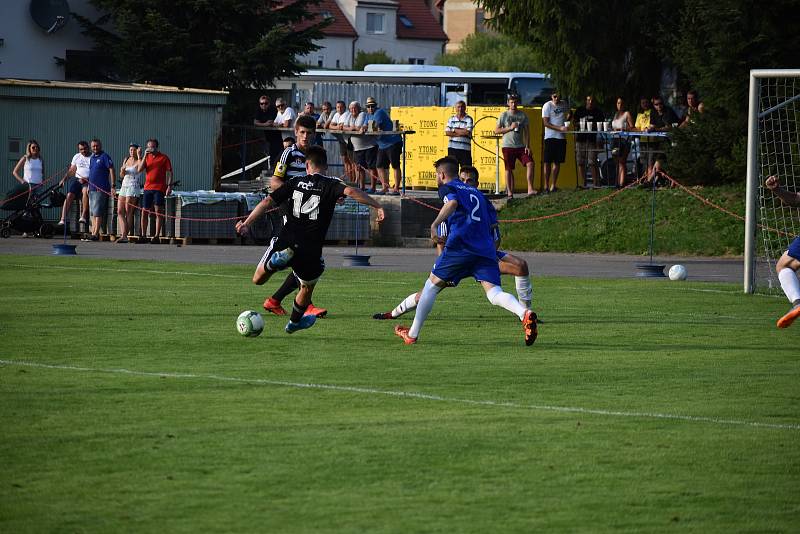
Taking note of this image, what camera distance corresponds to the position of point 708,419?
354 inches

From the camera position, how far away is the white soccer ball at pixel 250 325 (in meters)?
12.7

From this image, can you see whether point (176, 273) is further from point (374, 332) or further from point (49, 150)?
point (49, 150)

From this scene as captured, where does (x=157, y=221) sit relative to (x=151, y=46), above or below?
below

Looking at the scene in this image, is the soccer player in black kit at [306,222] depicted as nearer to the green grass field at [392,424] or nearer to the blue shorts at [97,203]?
the green grass field at [392,424]

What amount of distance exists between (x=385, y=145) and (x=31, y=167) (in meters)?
7.83

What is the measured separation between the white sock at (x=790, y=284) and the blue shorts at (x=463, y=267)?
11.1ft

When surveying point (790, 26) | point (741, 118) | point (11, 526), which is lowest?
point (11, 526)

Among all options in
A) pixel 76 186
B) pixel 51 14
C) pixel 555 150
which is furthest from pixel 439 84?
pixel 76 186

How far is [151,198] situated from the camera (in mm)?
28344

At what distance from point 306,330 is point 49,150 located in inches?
800

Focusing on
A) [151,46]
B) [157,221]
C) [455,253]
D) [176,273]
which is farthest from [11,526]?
[151,46]

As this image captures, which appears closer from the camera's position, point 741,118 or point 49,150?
point 741,118

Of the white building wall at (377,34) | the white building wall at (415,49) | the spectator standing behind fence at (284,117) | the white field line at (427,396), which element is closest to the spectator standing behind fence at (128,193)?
the spectator standing behind fence at (284,117)

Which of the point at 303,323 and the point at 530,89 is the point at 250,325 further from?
the point at 530,89
